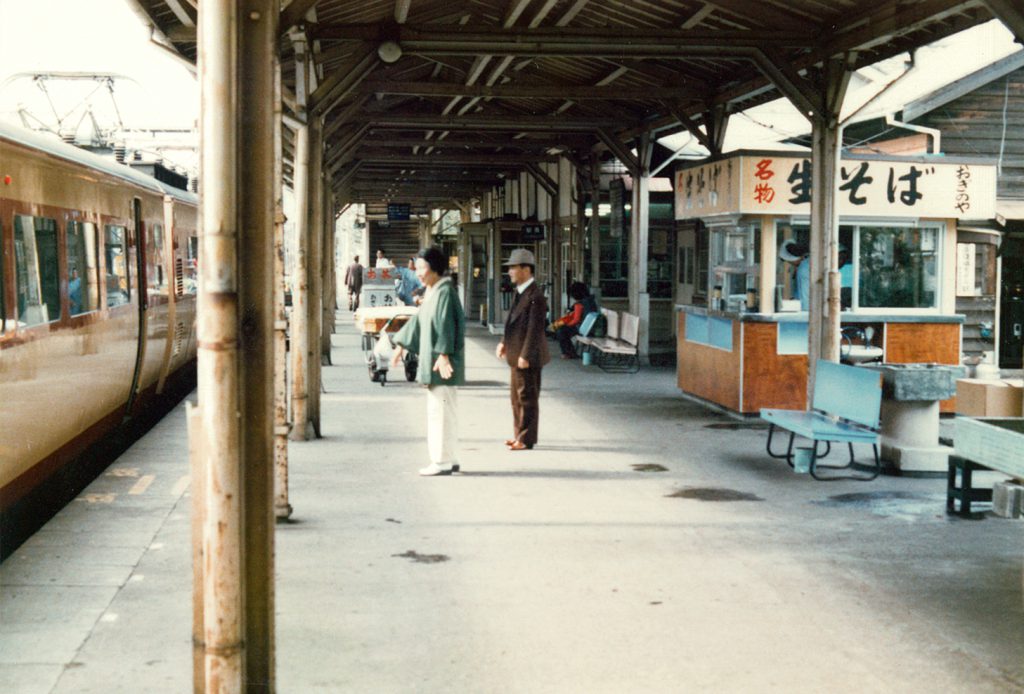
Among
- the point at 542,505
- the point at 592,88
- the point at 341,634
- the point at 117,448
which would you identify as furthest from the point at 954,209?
the point at 341,634

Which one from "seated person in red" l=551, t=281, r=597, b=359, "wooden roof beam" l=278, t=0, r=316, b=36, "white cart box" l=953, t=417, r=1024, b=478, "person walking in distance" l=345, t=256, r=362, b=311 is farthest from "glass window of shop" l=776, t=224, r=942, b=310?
"person walking in distance" l=345, t=256, r=362, b=311

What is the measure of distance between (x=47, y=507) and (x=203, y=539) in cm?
522

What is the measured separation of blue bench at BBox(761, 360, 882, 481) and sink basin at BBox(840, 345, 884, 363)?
2.23m

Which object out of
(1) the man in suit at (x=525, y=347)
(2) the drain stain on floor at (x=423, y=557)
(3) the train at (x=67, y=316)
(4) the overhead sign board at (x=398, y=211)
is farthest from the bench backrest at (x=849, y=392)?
(4) the overhead sign board at (x=398, y=211)

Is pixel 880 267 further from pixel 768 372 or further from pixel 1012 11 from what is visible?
pixel 1012 11

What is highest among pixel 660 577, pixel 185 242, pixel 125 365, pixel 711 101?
pixel 711 101

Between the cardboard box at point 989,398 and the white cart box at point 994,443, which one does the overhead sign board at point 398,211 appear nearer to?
the cardboard box at point 989,398

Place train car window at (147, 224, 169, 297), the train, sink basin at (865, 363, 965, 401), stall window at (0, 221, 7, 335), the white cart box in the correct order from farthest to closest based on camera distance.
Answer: train car window at (147, 224, 169, 297), sink basin at (865, 363, 965, 401), the train, stall window at (0, 221, 7, 335), the white cart box

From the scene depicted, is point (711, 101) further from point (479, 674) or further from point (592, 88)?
point (479, 674)

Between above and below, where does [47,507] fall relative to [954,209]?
below

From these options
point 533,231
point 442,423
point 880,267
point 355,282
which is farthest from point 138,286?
point 355,282

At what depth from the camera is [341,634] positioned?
5.36 m

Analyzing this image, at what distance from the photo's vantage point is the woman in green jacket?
9.03 m

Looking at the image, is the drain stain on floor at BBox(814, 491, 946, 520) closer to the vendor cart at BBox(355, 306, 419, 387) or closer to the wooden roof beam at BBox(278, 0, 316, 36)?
the wooden roof beam at BBox(278, 0, 316, 36)
